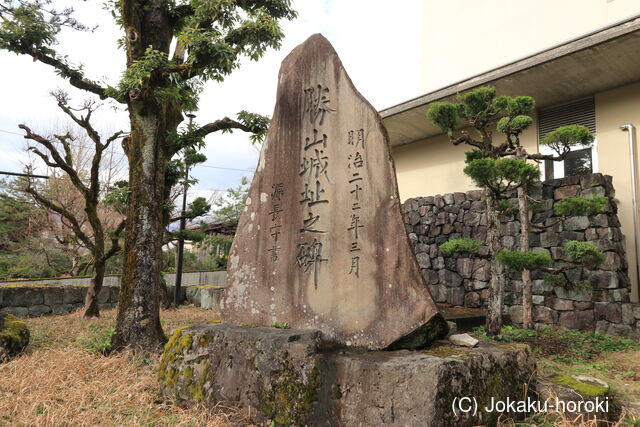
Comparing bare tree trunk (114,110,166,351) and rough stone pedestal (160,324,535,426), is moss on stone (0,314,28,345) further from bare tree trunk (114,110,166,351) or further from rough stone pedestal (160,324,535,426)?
rough stone pedestal (160,324,535,426)

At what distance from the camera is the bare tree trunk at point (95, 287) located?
946 centimetres

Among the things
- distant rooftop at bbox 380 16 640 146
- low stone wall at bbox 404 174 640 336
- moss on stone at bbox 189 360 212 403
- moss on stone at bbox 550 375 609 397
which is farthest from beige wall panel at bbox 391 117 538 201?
moss on stone at bbox 189 360 212 403

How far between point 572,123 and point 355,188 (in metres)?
8.17

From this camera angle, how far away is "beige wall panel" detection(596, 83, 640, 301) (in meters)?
8.44

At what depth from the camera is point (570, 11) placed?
36.7ft

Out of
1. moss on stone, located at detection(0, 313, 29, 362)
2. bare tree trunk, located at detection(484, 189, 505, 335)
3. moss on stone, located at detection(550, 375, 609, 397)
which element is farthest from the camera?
bare tree trunk, located at detection(484, 189, 505, 335)

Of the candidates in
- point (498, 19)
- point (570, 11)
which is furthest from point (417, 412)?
point (498, 19)

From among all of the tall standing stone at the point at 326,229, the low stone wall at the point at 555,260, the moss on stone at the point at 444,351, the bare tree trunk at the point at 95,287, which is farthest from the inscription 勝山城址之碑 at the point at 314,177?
the bare tree trunk at the point at 95,287

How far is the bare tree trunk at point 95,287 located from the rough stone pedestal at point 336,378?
20.4 feet

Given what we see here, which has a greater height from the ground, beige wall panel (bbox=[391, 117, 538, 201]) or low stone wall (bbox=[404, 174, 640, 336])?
beige wall panel (bbox=[391, 117, 538, 201])

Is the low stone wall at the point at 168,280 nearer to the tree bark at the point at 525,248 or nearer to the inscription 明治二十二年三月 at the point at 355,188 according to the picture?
the tree bark at the point at 525,248

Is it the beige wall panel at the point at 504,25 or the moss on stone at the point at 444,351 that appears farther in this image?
the beige wall panel at the point at 504,25

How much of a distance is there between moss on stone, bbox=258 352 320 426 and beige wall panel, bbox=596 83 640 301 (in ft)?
25.9

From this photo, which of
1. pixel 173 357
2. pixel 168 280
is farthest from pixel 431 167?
pixel 168 280
